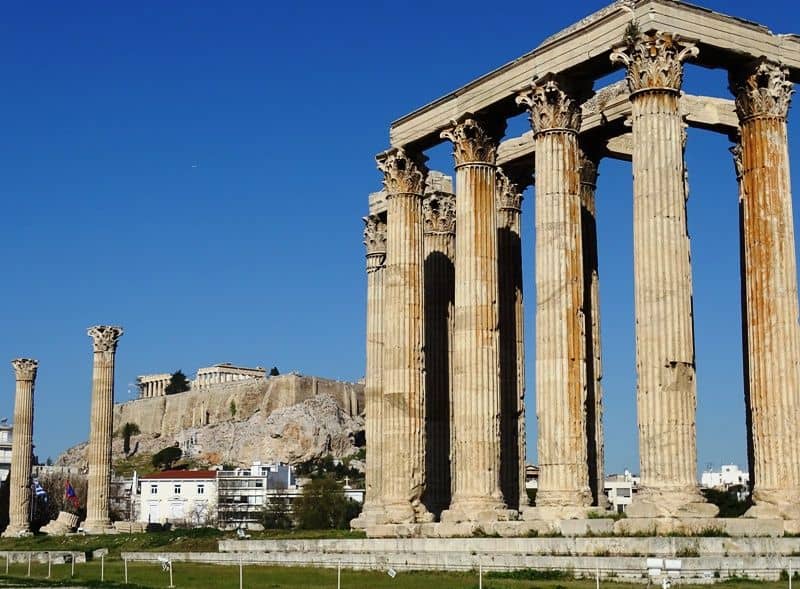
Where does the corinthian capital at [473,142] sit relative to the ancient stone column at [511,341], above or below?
above

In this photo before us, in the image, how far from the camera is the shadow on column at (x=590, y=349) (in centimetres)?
4834

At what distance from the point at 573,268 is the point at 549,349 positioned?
2.85 metres

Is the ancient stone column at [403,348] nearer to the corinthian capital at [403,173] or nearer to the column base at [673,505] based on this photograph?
the corinthian capital at [403,173]

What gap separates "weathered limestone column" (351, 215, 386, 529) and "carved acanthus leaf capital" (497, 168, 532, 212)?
27.3ft

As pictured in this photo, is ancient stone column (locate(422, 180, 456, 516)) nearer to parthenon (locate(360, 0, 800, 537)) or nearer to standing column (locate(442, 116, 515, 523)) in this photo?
parthenon (locate(360, 0, 800, 537))

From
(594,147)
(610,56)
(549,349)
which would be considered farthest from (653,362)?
(594,147)

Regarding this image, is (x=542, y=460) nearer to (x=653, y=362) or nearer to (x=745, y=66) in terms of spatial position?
(x=653, y=362)

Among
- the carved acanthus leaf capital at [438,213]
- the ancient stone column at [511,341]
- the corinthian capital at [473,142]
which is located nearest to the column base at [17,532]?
the carved acanthus leaf capital at [438,213]

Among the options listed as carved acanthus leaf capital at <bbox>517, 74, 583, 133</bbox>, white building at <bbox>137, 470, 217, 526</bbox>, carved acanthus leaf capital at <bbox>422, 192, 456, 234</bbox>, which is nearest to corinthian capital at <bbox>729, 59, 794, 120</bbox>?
carved acanthus leaf capital at <bbox>517, 74, 583, 133</bbox>

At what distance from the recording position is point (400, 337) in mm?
50875

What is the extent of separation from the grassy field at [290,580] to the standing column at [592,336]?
38.1 ft

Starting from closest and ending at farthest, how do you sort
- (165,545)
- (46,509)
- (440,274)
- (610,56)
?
(610,56) → (440,274) → (165,545) → (46,509)

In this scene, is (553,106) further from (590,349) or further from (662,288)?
(590,349)

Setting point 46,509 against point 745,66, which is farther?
point 46,509
